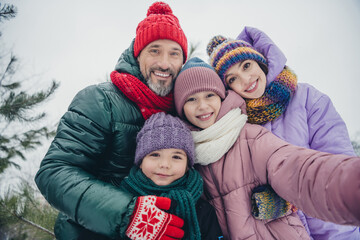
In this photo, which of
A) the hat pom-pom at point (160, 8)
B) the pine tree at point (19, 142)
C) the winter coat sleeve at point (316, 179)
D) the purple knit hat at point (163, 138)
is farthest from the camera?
the pine tree at point (19, 142)

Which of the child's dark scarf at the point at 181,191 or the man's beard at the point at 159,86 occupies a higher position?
the man's beard at the point at 159,86

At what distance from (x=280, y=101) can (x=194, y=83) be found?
80 centimetres

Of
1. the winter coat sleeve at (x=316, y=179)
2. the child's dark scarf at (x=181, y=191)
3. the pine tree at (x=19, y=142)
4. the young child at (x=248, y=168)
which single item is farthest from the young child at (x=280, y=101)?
the pine tree at (x=19, y=142)

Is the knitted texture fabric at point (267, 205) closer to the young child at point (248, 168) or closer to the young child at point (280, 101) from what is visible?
the young child at point (248, 168)

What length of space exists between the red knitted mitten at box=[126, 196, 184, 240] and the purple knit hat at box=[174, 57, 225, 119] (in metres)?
0.79

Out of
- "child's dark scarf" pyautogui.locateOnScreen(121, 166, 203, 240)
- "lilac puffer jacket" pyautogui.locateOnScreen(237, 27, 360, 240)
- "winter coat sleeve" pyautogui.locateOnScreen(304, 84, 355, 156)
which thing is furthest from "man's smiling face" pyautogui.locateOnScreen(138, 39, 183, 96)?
"winter coat sleeve" pyautogui.locateOnScreen(304, 84, 355, 156)

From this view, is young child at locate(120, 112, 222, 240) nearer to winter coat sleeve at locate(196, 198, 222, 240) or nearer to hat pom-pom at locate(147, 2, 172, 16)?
winter coat sleeve at locate(196, 198, 222, 240)

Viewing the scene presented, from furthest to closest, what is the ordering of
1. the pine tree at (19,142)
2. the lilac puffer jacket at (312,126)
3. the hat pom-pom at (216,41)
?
1. the pine tree at (19,142)
2. the hat pom-pom at (216,41)
3. the lilac puffer jacket at (312,126)

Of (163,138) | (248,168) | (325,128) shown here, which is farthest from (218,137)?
(325,128)

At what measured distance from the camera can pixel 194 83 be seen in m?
1.45

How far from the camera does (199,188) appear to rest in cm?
116

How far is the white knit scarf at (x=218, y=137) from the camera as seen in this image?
1.23 metres

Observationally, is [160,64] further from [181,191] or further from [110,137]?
[181,191]

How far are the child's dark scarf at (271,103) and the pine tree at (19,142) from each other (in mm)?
2820
